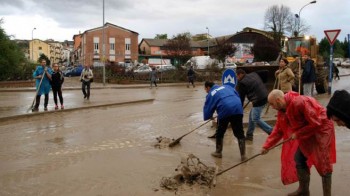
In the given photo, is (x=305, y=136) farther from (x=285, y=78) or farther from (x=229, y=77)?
(x=285, y=78)

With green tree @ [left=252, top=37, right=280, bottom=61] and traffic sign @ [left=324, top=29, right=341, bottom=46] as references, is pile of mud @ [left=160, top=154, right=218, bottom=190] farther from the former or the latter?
green tree @ [left=252, top=37, right=280, bottom=61]

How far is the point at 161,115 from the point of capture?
527 inches

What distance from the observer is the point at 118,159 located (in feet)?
24.6

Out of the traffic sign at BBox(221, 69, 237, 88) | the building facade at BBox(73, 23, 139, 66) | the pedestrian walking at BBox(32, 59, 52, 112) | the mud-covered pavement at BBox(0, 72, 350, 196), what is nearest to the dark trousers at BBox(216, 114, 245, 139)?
the mud-covered pavement at BBox(0, 72, 350, 196)

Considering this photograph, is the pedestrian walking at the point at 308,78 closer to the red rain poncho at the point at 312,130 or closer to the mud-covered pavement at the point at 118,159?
the mud-covered pavement at the point at 118,159

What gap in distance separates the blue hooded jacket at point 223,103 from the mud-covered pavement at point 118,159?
851 mm

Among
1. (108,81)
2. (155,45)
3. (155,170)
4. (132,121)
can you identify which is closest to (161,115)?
(132,121)

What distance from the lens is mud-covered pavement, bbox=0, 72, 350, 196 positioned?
231 inches

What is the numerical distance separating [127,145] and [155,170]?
2.05 metres

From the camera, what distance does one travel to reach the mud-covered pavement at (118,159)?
587cm

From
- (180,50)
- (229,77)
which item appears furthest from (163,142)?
(180,50)

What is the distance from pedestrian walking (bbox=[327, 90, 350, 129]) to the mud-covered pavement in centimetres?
185

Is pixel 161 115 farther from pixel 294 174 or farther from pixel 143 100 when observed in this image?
pixel 294 174

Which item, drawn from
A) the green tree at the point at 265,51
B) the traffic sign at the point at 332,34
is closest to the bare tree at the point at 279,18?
the green tree at the point at 265,51
